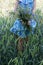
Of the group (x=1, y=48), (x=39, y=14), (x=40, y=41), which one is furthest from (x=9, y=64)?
(x=39, y=14)

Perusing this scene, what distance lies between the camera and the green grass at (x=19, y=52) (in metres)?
3.02

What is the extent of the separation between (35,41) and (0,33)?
17.9 inches

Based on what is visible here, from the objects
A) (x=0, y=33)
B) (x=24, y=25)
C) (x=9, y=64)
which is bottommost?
(x=9, y=64)

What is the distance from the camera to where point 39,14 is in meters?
3.63

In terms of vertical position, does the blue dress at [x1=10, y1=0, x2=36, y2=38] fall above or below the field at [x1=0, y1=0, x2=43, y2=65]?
above

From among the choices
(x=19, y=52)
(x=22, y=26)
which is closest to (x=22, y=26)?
(x=22, y=26)

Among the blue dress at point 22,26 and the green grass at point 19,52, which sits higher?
the blue dress at point 22,26

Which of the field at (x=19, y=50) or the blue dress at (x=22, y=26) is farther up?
the blue dress at (x=22, y=26)

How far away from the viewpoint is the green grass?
9.89 ft

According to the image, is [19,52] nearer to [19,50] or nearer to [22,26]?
[19,50]

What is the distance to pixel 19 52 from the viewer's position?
3.09m

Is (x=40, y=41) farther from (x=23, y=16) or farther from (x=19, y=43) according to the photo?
(x=23, y=16)

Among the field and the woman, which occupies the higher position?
the woman

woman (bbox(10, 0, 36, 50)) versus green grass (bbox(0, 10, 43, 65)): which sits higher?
woman (bbox(10, 0, 36, 50))
